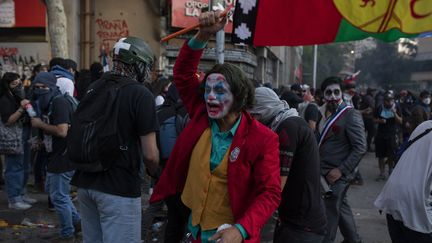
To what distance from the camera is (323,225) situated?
131 inches

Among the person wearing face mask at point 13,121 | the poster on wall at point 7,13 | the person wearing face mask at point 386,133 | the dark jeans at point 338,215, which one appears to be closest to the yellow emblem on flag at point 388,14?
the dark jeans at point 338,215

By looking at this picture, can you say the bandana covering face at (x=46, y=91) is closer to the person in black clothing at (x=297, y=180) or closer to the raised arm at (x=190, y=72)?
the raised arm at (x=190, y=72)

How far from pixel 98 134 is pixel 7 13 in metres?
13.2

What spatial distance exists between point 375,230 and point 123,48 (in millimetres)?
4679

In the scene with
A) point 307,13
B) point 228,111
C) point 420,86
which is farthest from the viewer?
point 420,86

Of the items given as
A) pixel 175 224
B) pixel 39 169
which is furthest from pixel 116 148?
pixel 39 169

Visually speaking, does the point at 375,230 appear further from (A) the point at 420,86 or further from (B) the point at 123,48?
(A) the point at 420,86

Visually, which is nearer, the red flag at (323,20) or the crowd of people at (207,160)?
the crowd of people at (207,160)

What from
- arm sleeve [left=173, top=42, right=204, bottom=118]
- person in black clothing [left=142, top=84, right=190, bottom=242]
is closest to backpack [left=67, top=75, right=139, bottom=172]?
arm sleeve [left=173, top=42, right=204, bottom=118]

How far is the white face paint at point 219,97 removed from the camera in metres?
2.70

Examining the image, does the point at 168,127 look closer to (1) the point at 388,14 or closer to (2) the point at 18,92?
(1) the point at 388,14

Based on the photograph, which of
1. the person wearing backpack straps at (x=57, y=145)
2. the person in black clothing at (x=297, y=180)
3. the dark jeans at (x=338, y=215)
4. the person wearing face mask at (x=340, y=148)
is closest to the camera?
the person in black clothing at (x=297, y=180)

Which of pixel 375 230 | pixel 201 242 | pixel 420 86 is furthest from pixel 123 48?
pixel 420 86

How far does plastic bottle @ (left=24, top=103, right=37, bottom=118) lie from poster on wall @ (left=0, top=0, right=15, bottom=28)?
9.61m
